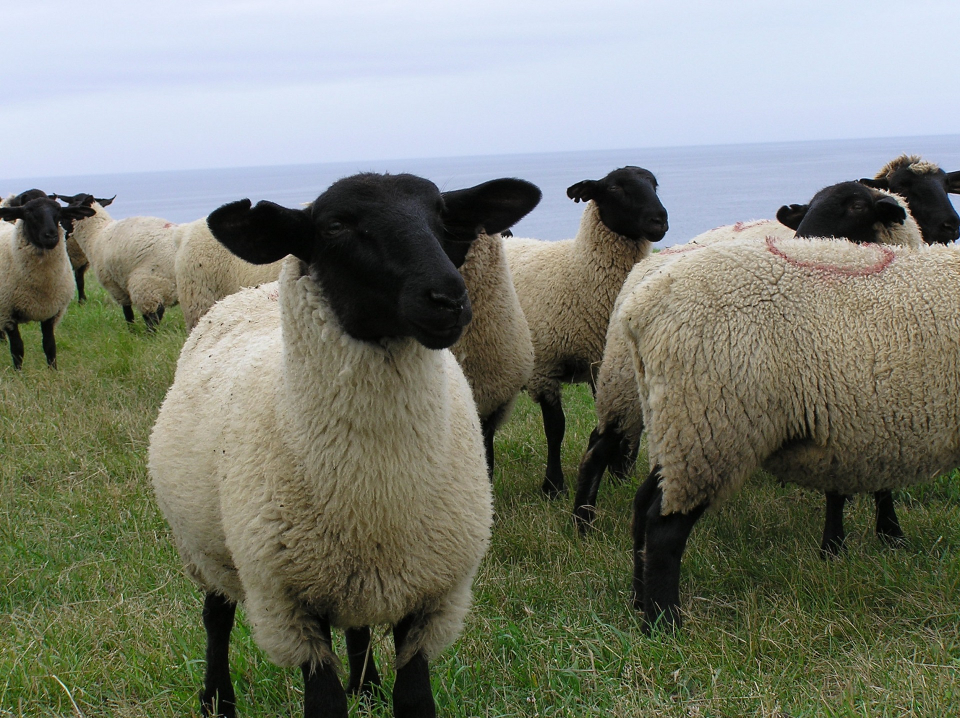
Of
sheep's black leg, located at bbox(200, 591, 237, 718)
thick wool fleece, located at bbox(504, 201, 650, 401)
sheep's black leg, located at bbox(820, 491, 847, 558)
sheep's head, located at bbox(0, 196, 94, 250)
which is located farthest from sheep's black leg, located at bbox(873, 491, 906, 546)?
sheep's head, located at bbox(0, 196, 94, 250)

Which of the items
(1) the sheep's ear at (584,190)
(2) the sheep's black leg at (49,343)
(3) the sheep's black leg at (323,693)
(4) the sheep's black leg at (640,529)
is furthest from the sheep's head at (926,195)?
(2) the sheep's black leg at (49,343)

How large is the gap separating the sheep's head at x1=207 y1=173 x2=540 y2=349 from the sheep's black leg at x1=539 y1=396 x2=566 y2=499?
3.11m

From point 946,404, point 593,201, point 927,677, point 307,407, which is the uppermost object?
point 593,201

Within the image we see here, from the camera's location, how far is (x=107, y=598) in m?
3.79

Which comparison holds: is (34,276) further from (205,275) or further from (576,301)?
(576,301)

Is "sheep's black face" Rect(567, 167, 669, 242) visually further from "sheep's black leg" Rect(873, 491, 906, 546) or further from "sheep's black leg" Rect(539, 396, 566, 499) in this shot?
"sheep's black leg" Rect(873, 491, 906, 546)

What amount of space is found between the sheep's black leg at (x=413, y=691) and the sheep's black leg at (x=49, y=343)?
7379 millimetres

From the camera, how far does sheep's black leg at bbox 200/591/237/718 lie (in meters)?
2.98

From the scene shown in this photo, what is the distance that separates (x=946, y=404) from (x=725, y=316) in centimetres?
92

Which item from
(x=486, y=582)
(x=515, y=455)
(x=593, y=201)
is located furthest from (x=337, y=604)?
(x=593, y=201)

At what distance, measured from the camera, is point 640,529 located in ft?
12.3

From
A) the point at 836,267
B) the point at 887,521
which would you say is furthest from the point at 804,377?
the point at 887,521

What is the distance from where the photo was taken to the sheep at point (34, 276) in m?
8.98

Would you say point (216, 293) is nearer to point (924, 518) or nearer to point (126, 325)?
point (126, 325)
